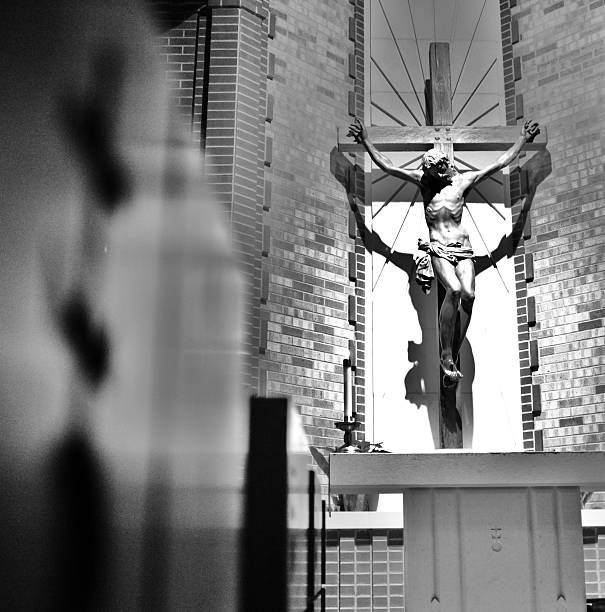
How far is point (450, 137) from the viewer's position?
6.37m

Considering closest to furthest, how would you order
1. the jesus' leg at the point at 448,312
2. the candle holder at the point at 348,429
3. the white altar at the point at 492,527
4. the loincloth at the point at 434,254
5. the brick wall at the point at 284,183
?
the white altar at the point at 492,527 < the candle holder at the point at 348,429 < the jesus' leg at the point at 448,312 < the loincloth at the point at 434,254 < the brick wall at the point at 284,183

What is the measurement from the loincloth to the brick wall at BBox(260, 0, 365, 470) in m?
0.76

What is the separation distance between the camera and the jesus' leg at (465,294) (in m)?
5.65

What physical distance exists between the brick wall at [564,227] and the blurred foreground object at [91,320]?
5.09 m

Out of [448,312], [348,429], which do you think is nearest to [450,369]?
[448,312]

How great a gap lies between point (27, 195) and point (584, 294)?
A: 5.99 m

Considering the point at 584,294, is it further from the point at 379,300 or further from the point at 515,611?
the point at 515,611

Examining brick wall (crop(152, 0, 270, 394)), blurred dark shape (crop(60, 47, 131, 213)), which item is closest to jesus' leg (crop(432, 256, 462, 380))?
brick wall (crop(152, 0, 270, 394))

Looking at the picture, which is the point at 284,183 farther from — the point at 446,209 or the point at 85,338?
the point at 85,338

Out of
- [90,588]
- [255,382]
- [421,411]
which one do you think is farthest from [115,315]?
[421,411]

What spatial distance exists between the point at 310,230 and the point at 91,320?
225 inches

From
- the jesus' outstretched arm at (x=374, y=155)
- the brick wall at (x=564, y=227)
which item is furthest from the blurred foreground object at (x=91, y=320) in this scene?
the brick wall at (x=564, y=227)

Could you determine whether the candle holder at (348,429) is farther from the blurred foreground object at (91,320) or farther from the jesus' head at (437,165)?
the blurred foreground object at (91,320)

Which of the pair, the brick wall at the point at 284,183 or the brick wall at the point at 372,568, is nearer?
the brick wall at the point at 372,568
